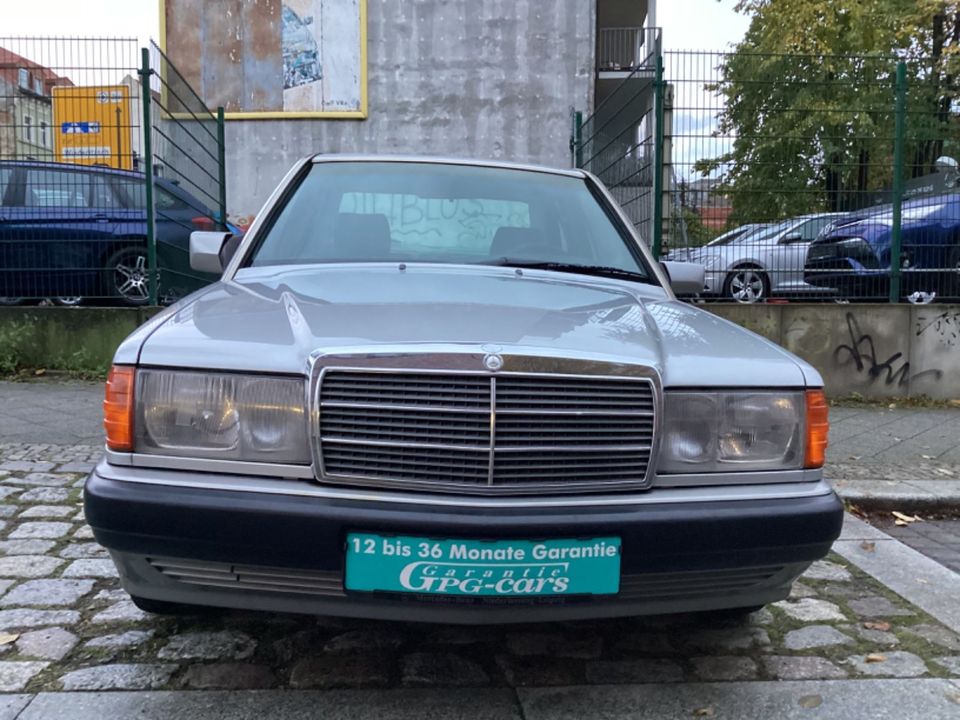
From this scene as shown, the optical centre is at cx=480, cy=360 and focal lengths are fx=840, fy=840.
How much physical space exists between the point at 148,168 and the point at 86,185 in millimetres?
606

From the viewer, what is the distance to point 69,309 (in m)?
7.24

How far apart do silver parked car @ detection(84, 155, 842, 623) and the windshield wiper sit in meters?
0.87

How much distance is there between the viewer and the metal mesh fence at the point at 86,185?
23.5 feet

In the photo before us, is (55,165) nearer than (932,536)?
No

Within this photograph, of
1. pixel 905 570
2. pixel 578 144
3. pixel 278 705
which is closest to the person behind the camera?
pixel 278 705

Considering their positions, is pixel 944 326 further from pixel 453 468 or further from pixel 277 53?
pixel 277 53

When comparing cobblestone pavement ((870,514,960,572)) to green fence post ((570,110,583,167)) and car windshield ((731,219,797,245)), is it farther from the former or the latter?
green fence post ((570,110,583,167))

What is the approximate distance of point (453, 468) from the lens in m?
2.00

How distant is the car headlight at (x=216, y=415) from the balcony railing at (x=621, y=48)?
63.0 ft

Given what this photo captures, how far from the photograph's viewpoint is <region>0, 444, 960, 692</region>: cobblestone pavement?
244cm

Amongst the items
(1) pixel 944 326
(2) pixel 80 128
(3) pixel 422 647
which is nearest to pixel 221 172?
(2) pixel 80 128

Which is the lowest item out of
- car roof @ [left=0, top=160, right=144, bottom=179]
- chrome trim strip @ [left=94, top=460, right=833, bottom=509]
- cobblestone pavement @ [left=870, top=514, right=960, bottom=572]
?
cobblestone pavement @ [left=870, top=514, right=960, bottom=572]

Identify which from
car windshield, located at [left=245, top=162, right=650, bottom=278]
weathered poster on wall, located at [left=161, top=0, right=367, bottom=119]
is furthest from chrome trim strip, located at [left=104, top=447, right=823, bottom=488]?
weathered poster on wall, located at [left=161, top=0, right=367, bottom=119]

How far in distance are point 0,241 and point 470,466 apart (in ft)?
22.1
